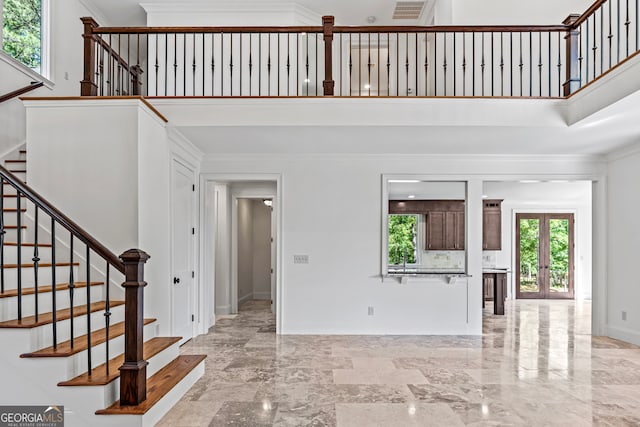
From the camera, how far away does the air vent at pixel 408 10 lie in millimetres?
7223

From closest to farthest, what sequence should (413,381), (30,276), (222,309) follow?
1. (30,276)
2. (413,381)
3. (222,309)

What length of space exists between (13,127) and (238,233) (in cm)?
432

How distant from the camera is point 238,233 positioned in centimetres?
888

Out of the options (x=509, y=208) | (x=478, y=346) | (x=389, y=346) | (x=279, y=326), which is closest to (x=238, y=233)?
(x=279, y=326)

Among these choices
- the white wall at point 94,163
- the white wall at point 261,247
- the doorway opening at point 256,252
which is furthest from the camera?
the white wall at point 261,247

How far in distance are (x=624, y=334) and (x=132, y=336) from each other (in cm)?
627

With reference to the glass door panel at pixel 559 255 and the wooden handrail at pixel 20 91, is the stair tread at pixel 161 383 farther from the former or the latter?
the glass door panel at pixel 559 255

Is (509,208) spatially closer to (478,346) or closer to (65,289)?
(478,346)

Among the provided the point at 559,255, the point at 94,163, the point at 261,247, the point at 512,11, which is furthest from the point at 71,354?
the point at 559,255

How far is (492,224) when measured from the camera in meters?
10.2

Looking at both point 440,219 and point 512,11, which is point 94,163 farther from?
point 512,11

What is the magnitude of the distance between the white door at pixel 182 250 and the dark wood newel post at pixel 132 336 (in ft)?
7.27

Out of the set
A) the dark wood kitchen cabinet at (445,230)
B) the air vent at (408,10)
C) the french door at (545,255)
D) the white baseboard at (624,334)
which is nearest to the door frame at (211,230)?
the dark wood kitchen cabinet at (445,230)

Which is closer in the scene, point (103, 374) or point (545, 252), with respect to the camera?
point (103, 374)
